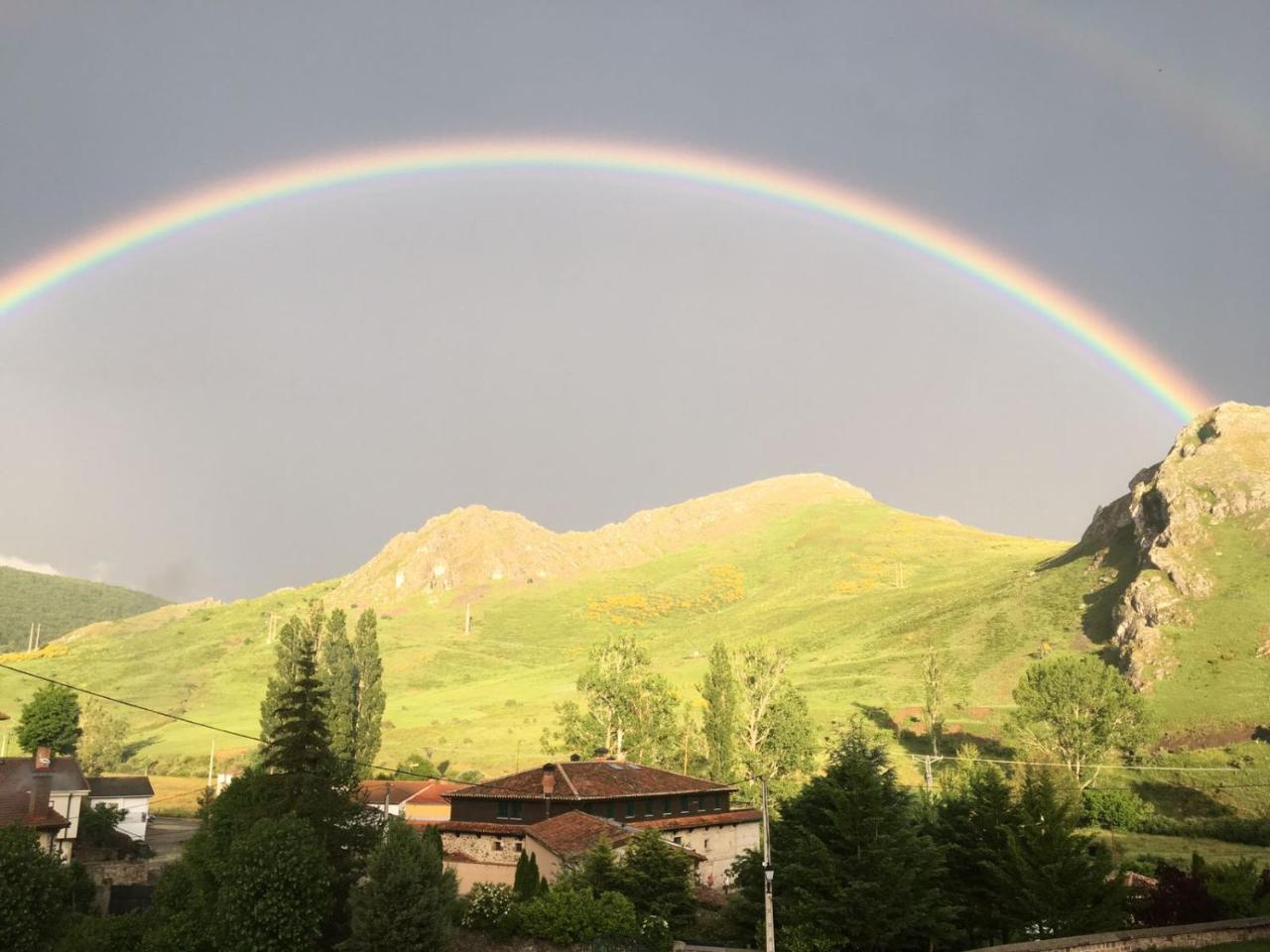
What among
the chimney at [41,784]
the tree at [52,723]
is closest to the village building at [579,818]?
the chimney at [41,784]

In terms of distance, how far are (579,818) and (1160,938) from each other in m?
30.6

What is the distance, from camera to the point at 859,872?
34.9 m

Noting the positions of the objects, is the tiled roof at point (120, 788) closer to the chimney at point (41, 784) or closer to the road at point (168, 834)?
the road at point (168, 834)

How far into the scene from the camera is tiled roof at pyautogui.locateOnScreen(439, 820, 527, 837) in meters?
54.2

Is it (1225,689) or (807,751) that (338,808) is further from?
(1225,689)

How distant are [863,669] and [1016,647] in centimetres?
2535

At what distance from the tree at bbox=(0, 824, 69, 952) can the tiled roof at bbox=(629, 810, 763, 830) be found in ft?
98.6

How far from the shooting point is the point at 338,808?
40844mm

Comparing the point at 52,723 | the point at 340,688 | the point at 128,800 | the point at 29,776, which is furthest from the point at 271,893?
the point at 52,723

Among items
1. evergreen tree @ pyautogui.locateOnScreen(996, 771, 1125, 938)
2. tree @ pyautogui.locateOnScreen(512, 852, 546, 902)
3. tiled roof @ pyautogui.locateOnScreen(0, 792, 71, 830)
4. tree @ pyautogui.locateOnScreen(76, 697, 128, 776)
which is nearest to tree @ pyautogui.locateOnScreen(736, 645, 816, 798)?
tree @ pyautogui.locateOnScreen(512, 852, 546, 902)

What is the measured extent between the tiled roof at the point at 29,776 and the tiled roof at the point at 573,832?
36932mm

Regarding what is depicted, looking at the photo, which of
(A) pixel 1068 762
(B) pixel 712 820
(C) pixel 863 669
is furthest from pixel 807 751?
(C) pixel 863 669

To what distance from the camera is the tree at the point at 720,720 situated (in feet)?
274

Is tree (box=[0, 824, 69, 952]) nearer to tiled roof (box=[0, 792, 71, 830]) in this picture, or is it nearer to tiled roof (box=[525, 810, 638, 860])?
tiled roof (box=[0, 792, 71, 830])
